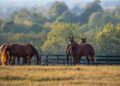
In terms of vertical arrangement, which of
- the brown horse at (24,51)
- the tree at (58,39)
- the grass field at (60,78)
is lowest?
the grass field at (60,78)

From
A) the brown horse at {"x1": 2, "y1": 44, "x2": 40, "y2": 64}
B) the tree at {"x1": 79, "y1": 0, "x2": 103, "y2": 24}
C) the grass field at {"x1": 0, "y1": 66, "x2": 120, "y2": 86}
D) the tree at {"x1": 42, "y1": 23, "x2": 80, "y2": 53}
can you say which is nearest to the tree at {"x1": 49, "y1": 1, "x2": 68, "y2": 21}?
the tree at {"x1": 79, "y1": 0, "x2": 103, "y2": 24}

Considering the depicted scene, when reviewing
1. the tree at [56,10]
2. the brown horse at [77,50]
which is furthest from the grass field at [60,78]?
the tree at [56,10]

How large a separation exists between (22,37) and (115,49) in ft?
62.4

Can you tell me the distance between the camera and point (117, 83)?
22.6 m

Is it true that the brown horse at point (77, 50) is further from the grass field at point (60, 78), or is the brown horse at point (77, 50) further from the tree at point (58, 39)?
the tree at point (58, 39)

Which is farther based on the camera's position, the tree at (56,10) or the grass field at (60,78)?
the tree at (56,10)

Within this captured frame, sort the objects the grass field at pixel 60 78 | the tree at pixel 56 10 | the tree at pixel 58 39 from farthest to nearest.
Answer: the tree at pixel 56 10, the tree at pixel 58 39, the grass field at pixel 60 78

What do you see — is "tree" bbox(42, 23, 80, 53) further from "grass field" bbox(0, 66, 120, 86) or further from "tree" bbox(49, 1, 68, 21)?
"tree" bbox(49, 1, 68, 21)

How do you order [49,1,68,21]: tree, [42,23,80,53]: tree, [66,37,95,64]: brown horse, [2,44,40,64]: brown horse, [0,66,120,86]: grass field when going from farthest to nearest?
[49,1,68,21]: tree, [42,23,80,53]: tree, [2,44,40,64]: brown horse, [66,37,95,64]: brown horse, [0,66,120,86]: grass field

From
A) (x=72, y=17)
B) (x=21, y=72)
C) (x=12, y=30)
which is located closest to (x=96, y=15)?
(x=72, y=17)

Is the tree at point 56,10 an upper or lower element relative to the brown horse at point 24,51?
upper

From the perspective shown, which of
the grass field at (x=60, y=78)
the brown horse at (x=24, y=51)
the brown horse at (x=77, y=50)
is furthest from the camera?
the brown horse at (x=24, y=51)

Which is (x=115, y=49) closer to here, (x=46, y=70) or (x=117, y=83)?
(x=46, y=70)

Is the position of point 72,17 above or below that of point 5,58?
above
